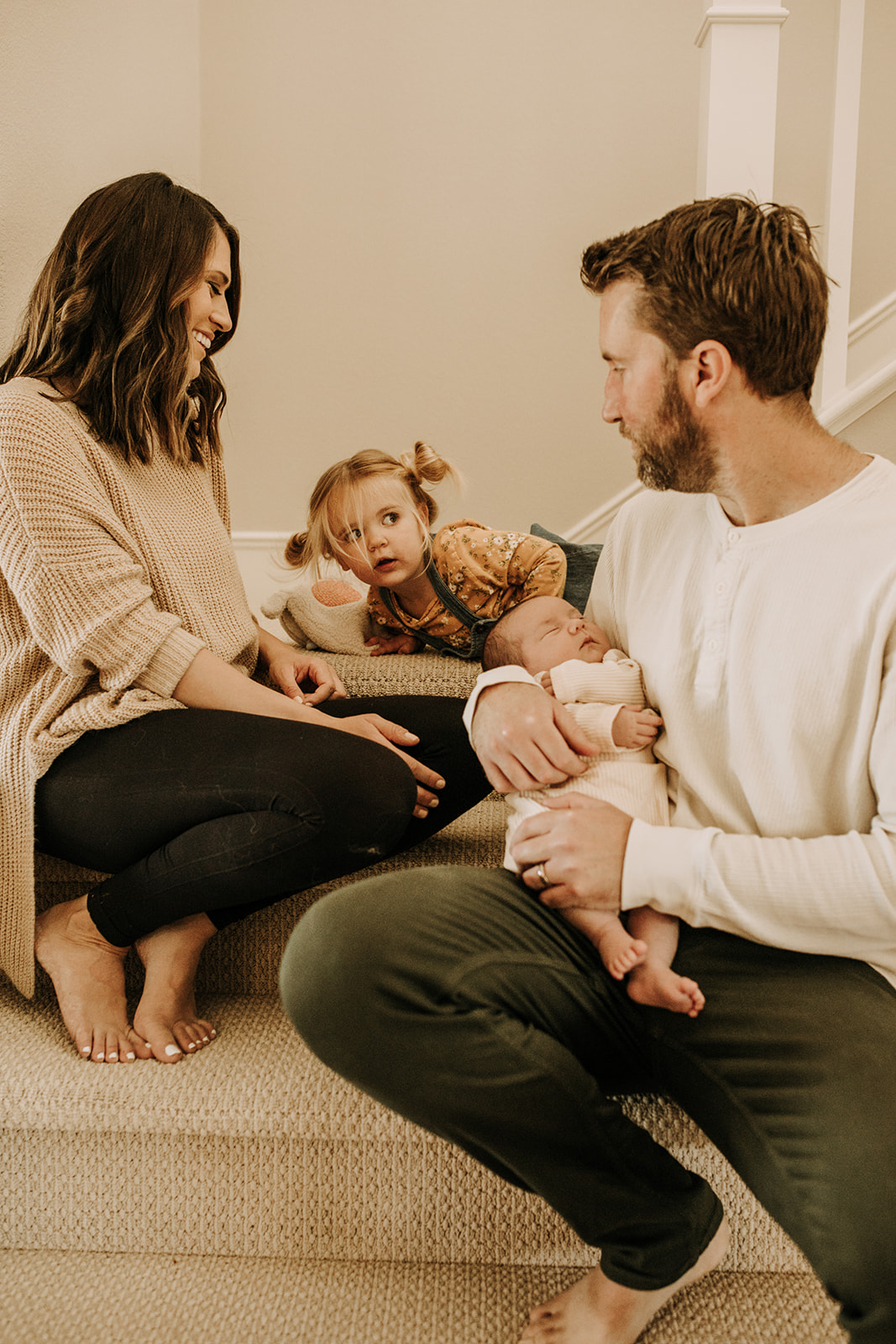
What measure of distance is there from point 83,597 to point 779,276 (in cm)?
86

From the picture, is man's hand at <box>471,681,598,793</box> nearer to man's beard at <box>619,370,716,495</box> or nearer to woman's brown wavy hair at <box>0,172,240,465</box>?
man's beard at <box>619,370,716,495</box>

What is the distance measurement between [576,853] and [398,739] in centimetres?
45

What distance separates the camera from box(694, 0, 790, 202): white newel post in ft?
5.74

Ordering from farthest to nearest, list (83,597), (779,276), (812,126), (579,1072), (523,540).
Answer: (812,126)
(523,540)
(83,597)
(779,276)
(579,1072)

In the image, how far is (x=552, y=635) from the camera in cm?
124

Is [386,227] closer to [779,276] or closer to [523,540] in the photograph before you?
[523,540]

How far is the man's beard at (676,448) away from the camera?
3.12ft

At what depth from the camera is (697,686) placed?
3.13 feet

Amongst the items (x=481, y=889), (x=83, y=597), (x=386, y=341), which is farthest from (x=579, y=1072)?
(x=386, y=341)

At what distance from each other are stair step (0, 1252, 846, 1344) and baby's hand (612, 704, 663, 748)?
605 mm

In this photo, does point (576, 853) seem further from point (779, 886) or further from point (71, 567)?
point (71, 567)

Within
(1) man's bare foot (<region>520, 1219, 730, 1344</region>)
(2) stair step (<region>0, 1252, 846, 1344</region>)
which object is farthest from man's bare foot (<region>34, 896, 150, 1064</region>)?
(1) man's bare foot (<region>520, 1219, 730, 1344</region>)

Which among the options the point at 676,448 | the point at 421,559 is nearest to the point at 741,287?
the point at 676,448

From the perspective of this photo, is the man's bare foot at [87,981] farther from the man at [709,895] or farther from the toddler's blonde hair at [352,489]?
the toddler's blonde hair at [352,489]
